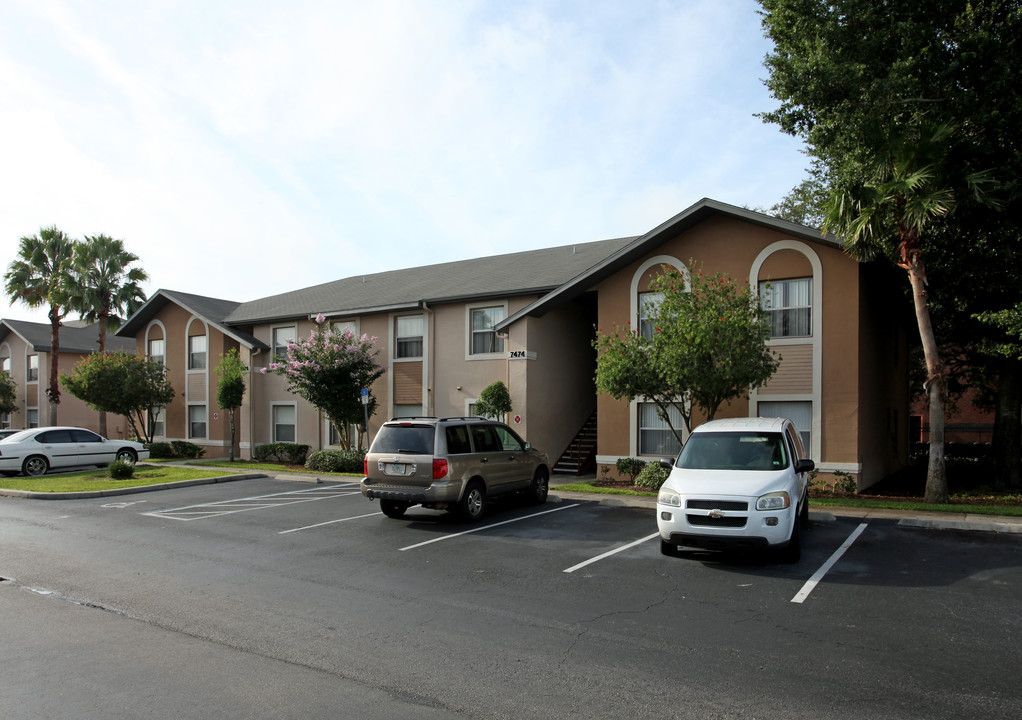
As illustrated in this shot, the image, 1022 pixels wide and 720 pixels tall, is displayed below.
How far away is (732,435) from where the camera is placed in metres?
10.5

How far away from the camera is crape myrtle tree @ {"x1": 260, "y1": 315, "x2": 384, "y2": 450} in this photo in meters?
22.0

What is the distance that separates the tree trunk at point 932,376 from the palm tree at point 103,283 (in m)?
31.1

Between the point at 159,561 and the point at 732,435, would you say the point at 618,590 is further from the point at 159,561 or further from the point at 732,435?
the point at 159,561

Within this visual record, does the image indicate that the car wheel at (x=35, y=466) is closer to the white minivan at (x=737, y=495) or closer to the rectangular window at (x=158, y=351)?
the rectangular window at (x=158, y=351)

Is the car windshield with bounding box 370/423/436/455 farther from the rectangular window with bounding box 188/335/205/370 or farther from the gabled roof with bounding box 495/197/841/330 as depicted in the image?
the rectangular window with bounding box 188/335/205/370

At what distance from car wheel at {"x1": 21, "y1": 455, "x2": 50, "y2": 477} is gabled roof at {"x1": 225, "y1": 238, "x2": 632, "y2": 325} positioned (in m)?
8.35

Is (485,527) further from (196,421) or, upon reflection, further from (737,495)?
(196,421)

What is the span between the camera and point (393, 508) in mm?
13164

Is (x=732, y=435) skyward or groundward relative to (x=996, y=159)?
groundward

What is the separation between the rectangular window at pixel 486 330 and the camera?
21.5 m

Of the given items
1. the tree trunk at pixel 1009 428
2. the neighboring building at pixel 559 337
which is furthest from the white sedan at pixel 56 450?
the tree trunk at pixel 1009 428

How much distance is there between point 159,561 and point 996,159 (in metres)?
17.3

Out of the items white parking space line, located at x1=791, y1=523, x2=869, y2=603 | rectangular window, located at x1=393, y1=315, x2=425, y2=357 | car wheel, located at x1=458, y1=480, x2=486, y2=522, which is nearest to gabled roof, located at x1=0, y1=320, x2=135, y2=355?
rectangular window, located at x1=393, y1=315, x2=425, y2=357

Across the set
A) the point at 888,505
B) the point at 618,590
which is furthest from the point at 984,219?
the point at 618,590
